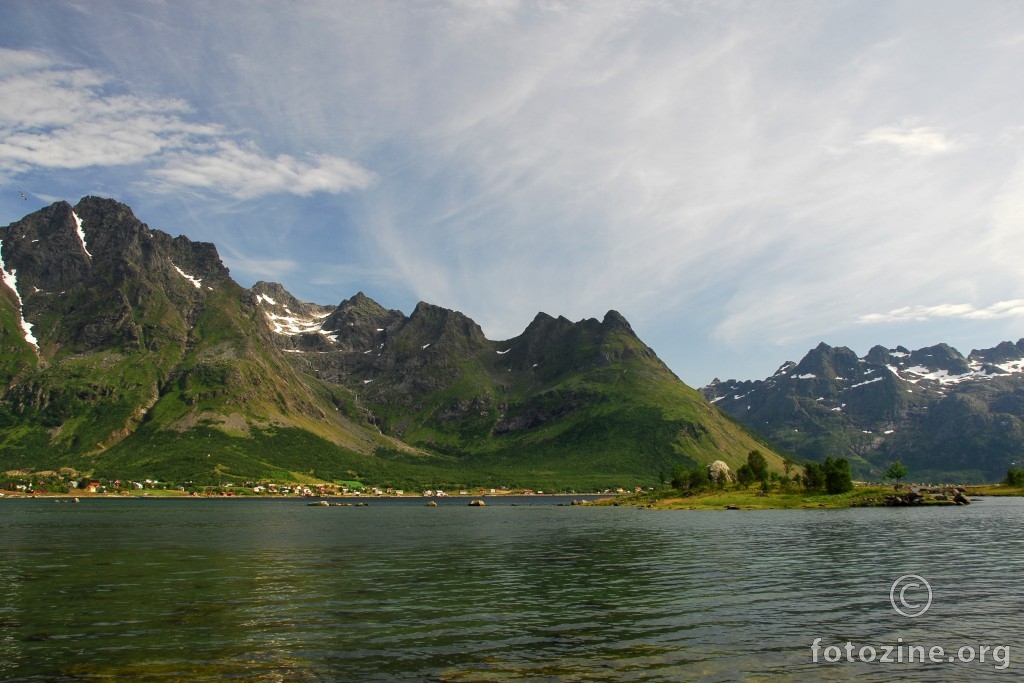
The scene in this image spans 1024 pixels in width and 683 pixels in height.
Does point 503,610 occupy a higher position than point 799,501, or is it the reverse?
point 503,610

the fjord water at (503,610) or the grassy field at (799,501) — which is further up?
the fjord water at (503,610)

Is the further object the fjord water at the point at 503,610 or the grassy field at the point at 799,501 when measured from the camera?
the grassy field at the point at 799,501

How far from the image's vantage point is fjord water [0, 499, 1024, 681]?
30.3 m

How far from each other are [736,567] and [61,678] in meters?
55.5

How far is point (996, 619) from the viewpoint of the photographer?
3975 cm

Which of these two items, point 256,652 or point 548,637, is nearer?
point 256,652

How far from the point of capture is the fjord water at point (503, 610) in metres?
30.3

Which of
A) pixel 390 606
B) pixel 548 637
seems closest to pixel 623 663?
pixel 548 637

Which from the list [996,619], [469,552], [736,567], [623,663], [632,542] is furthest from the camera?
[632,542]

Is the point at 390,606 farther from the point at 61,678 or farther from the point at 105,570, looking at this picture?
the point at 105,570

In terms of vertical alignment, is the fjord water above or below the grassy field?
above

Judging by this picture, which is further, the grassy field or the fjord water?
the grassy field

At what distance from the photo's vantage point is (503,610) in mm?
44625

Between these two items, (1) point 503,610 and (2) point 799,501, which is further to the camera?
(2) point 799,501
